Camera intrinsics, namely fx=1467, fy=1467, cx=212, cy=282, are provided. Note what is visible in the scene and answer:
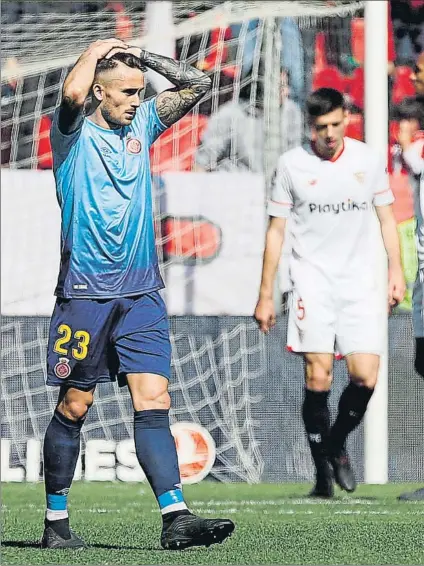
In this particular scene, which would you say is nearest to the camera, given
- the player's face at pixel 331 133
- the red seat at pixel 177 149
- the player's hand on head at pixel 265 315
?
the player's hand on head at pixel 265 315

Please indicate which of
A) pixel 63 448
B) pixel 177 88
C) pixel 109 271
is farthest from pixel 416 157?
pixel 63 448

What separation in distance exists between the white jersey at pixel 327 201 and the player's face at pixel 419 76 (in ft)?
1.58

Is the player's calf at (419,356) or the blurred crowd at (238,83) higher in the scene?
the blurred crowd at (238,83)

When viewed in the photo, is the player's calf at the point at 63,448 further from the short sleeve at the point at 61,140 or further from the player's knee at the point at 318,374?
the player's knee at the point at 318,374

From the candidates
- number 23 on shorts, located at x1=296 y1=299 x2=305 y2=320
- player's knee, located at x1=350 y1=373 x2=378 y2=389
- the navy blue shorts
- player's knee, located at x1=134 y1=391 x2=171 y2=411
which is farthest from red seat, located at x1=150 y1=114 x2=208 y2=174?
player's knee, located at x1=134 y1=391 x2=171 y2=411

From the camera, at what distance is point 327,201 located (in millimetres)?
7008

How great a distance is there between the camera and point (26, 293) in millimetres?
7797

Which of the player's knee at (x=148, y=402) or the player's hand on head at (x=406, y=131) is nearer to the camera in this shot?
the player's knee at (x=148, y=402)

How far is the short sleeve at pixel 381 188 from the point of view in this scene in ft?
23.1

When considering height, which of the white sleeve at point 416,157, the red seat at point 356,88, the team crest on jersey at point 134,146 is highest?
the red seat at point 356,88

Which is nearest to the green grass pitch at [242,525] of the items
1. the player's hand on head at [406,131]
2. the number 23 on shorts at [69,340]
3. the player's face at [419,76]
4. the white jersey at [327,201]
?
the number 23 on shorts at [69,340]

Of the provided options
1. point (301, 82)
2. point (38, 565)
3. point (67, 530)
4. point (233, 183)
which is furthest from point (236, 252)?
point (38, 565)

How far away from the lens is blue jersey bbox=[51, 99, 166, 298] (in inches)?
200

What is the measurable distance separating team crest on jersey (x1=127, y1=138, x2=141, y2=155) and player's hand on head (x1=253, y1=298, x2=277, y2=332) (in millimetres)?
1637
